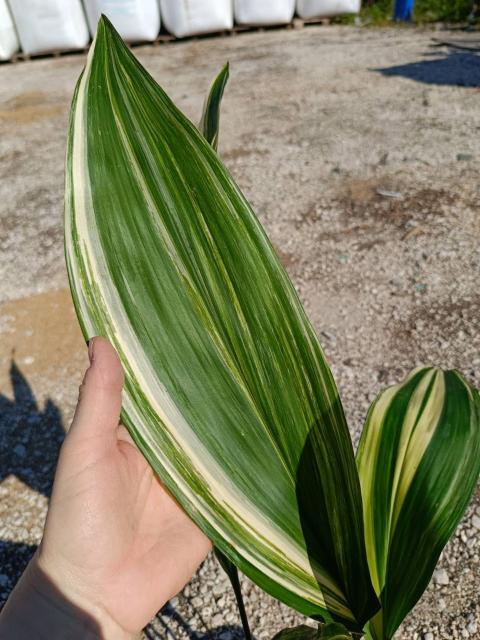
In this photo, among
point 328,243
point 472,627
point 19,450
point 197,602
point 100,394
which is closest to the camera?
point 100,394

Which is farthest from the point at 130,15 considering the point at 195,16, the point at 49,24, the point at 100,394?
the point at 100,394

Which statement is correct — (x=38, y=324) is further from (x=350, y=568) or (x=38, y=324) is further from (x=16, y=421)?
(x=350, y=568)

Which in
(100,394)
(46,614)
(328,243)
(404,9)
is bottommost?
(328,243)

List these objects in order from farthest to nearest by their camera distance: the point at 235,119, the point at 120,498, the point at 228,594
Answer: the point at 235,119 < the point at 228,594 < the point at 120,498

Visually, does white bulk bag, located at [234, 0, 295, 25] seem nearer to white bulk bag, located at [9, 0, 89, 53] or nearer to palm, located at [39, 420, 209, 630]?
white bulk bag, located at [9, 0, 89, 53]

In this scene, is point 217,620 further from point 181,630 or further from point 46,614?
point 46,614

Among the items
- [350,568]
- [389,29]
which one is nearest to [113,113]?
[350,568]

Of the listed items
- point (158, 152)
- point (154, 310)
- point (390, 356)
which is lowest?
point (390, 356)

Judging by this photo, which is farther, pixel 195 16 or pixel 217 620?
pixel 195 16
